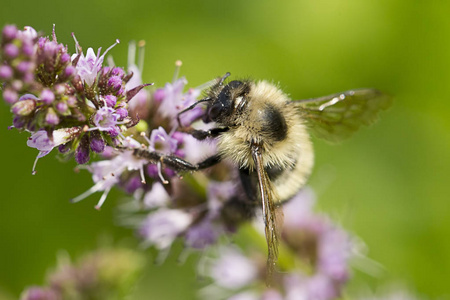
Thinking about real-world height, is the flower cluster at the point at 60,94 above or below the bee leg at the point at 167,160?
above

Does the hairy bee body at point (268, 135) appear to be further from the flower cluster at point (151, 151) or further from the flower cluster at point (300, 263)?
the flower cluster at point (300, 263)

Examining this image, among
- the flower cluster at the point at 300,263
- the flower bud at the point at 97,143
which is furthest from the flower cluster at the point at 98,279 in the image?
the flower bud at the point at 97,143

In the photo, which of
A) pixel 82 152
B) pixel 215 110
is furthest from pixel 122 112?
pixel 215 110

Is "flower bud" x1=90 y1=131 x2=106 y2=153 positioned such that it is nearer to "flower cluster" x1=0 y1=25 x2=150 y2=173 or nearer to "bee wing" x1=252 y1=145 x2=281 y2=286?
"flower cluster" x1=0 y1=25 x2=150 y2=173

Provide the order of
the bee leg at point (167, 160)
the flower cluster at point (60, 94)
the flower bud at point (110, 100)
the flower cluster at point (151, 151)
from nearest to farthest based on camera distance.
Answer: the flower cluster at point (60, 94), the flower cluster at point (151, 151), the flower bud at point (110, 100), the bee leg at point (167, 160)

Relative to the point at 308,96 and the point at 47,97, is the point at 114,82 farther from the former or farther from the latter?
the point at 308,96

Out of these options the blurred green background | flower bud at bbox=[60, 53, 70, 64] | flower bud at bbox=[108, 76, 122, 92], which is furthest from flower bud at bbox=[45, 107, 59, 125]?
the blurred green background
